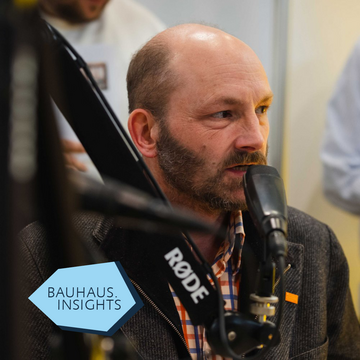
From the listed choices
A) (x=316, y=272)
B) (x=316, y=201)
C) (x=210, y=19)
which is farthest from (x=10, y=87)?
(x=316, y=201)

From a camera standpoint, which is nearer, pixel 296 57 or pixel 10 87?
pixel 10 87

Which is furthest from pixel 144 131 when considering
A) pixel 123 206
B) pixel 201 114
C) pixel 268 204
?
pixel 123 206

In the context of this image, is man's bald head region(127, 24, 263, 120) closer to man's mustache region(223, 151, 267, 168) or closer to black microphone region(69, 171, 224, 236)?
man's mustache region(223, 151, 267, 168)

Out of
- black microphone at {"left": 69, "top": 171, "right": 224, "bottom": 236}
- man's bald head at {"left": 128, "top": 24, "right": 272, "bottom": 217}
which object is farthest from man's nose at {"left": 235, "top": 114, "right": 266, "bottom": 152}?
black microphone at {"left": 69, "top": 171, "right": 224, "bottom": 236}

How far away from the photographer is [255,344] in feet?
1.57

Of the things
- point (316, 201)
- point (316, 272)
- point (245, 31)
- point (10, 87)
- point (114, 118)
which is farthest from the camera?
point (316, 201)

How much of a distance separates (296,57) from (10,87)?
4.07 ft

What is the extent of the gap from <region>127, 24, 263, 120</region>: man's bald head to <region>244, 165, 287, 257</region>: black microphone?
0.37 meters

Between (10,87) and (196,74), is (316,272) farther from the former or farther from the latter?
(10,87)

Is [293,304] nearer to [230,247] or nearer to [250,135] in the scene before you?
[230,247]

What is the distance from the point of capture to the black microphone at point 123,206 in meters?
0.31

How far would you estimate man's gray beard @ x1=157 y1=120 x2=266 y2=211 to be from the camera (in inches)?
31.9

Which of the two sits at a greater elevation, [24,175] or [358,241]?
[24,175]

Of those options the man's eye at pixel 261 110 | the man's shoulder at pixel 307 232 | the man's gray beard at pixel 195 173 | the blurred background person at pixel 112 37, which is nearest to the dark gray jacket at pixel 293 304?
the man's shoulder at pixel 307 232
